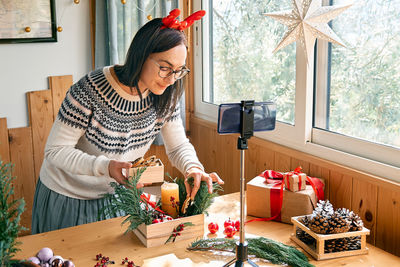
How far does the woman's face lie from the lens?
5.48ft

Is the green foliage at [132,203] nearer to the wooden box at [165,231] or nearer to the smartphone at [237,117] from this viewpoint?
the wooden box at [165,231]

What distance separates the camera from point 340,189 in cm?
186

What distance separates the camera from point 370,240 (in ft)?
5.76

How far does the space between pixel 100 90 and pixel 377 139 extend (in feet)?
3.59

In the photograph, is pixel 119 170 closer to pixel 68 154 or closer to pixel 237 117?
pixel 68 154

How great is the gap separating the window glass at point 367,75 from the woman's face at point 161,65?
67 centimetres

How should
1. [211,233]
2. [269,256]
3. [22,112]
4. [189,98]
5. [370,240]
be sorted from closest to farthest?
[269,256] → [211,233] → [370,240] → [22,112] → [189,98]

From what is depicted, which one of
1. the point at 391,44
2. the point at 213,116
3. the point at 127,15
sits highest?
the point at 127,15

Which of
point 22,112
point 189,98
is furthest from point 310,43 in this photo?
point 22,112

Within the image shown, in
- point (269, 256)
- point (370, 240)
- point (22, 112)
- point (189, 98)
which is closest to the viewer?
point (269, 256)

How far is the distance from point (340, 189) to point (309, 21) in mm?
689

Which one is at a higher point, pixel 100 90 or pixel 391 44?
pixel 391 44

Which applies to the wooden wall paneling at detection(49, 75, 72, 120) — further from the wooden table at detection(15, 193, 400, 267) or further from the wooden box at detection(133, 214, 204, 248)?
the wooden box at detection(133, 214, 204, 248)

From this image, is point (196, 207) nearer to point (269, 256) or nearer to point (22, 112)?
point (269, 256)
